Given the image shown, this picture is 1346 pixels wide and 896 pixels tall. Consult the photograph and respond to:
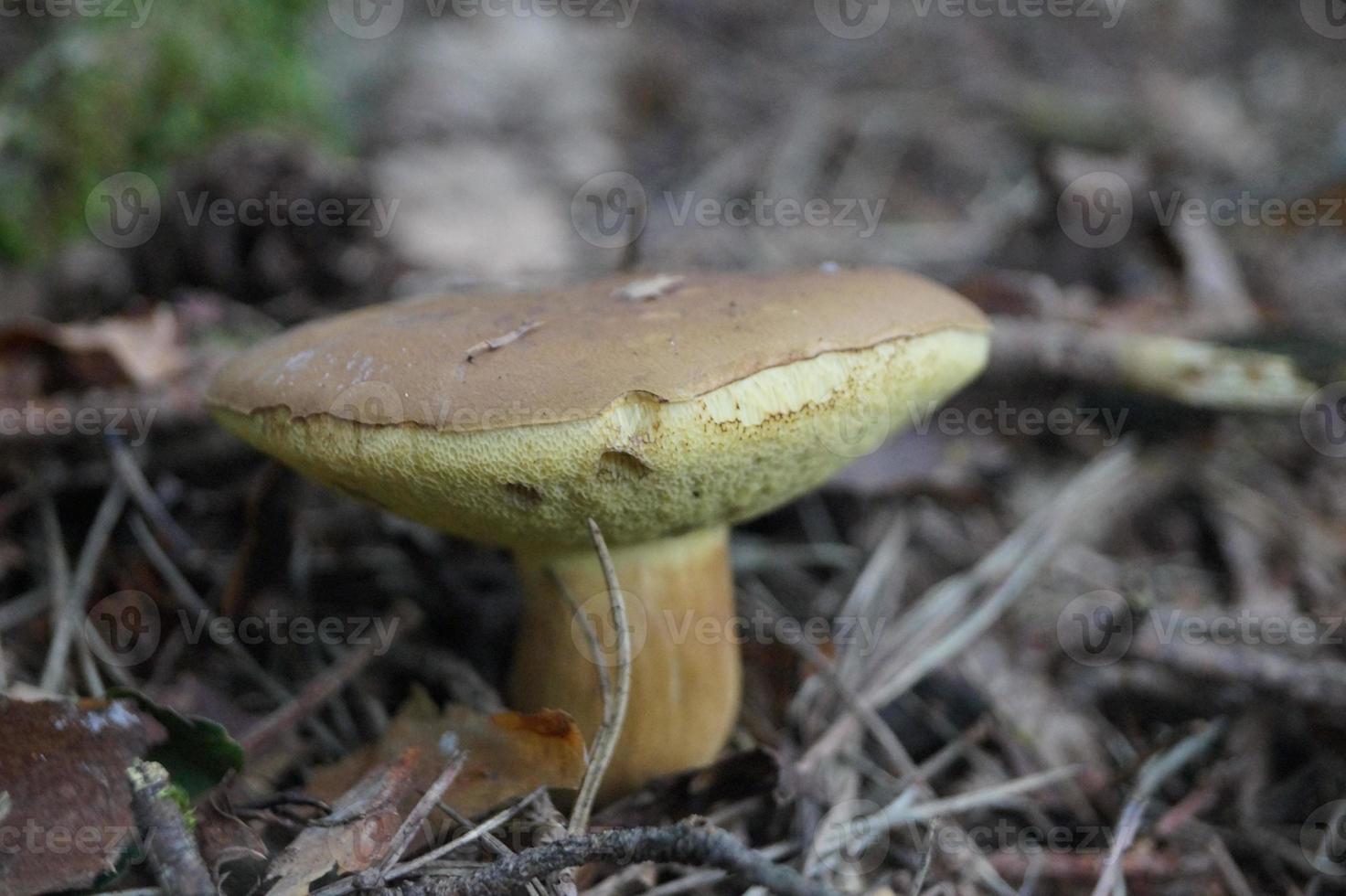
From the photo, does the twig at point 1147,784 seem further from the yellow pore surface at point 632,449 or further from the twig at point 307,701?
the twig at point 307,701

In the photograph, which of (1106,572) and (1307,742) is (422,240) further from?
(1307,742)

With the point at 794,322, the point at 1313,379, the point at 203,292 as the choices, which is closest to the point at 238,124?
the point at 203,292

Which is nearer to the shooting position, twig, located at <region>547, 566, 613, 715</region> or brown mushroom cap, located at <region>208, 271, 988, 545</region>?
brown mushroom cap, located at <region>208, 271, 988, 545</region>

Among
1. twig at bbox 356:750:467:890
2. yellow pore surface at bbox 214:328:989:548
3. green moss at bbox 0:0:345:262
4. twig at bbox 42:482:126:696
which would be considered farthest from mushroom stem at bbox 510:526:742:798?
green moss at bbox 0:0:345:262

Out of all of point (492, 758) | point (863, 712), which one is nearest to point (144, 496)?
point (492, 758)

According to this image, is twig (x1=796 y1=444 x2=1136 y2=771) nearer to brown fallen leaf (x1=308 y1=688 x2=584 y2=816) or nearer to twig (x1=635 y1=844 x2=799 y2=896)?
twig (x1=635 y1=844 x2=799 y2=896)
